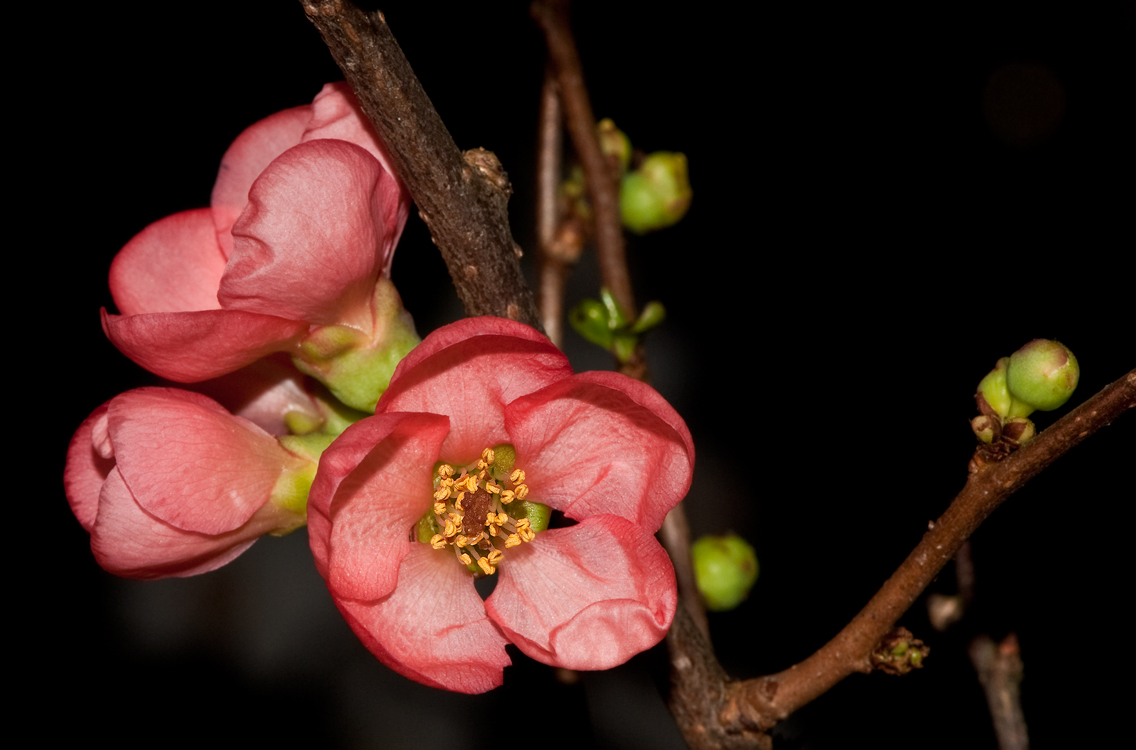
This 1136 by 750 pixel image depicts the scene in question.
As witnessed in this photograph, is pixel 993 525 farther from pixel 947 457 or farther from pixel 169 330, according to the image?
pixel 169 330

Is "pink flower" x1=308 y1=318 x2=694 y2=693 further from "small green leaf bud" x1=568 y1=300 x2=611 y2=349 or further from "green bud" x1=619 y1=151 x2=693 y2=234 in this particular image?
"green bud" x1=619 y1=151 x2=693 y2=234

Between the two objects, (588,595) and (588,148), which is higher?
(588,148)

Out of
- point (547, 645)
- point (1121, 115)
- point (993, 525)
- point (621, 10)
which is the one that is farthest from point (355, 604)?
point (1121, 115)

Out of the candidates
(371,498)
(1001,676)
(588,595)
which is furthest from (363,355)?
(1001,676)

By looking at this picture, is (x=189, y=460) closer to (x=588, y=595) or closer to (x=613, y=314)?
(x=588, y=595)

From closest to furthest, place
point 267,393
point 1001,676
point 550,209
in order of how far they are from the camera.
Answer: point 267,393, point 1001,676, point 550,209

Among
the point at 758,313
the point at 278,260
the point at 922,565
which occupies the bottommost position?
the point at 758,313
